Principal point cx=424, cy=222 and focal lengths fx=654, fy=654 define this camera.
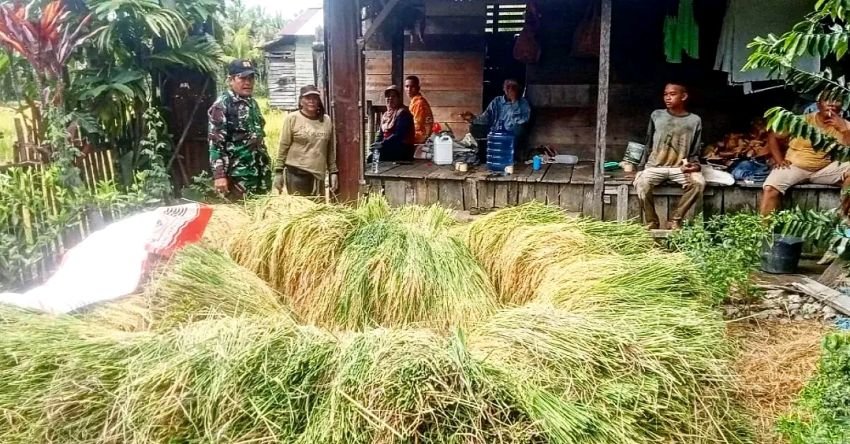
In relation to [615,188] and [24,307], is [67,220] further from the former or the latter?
[615,188]

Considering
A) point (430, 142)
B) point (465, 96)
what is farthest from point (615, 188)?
point (465, 96)

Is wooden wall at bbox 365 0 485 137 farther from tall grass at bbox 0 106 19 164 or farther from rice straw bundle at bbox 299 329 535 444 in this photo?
rice straw bundle at bbox 299 329 535 444

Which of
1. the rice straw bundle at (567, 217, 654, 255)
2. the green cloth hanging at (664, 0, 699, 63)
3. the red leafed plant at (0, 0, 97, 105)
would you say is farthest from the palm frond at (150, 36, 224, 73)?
the green cloth hanging at (664, 0, 699, 63)

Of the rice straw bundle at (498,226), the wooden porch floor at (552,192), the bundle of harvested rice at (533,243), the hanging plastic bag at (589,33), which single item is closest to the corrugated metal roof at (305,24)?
the hanging plastic bag at (589,33)

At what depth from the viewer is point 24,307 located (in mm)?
3002

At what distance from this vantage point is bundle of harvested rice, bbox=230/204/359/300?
373 cm

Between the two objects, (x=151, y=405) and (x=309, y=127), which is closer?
(x=151, y=405)

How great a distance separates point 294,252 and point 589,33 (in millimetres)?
4842

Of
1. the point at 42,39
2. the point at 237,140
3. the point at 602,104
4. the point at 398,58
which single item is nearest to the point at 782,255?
the point at 602,104

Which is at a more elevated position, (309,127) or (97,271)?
(309,127)

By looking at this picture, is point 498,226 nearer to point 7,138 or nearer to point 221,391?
point 221,391

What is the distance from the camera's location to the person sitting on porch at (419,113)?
25.6 feet

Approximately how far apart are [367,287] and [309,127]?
233cm

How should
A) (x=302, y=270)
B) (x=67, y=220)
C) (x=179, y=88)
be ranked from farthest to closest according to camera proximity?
(x=179, y=88)
(x=67, y=220)
(x=302, y=270)
